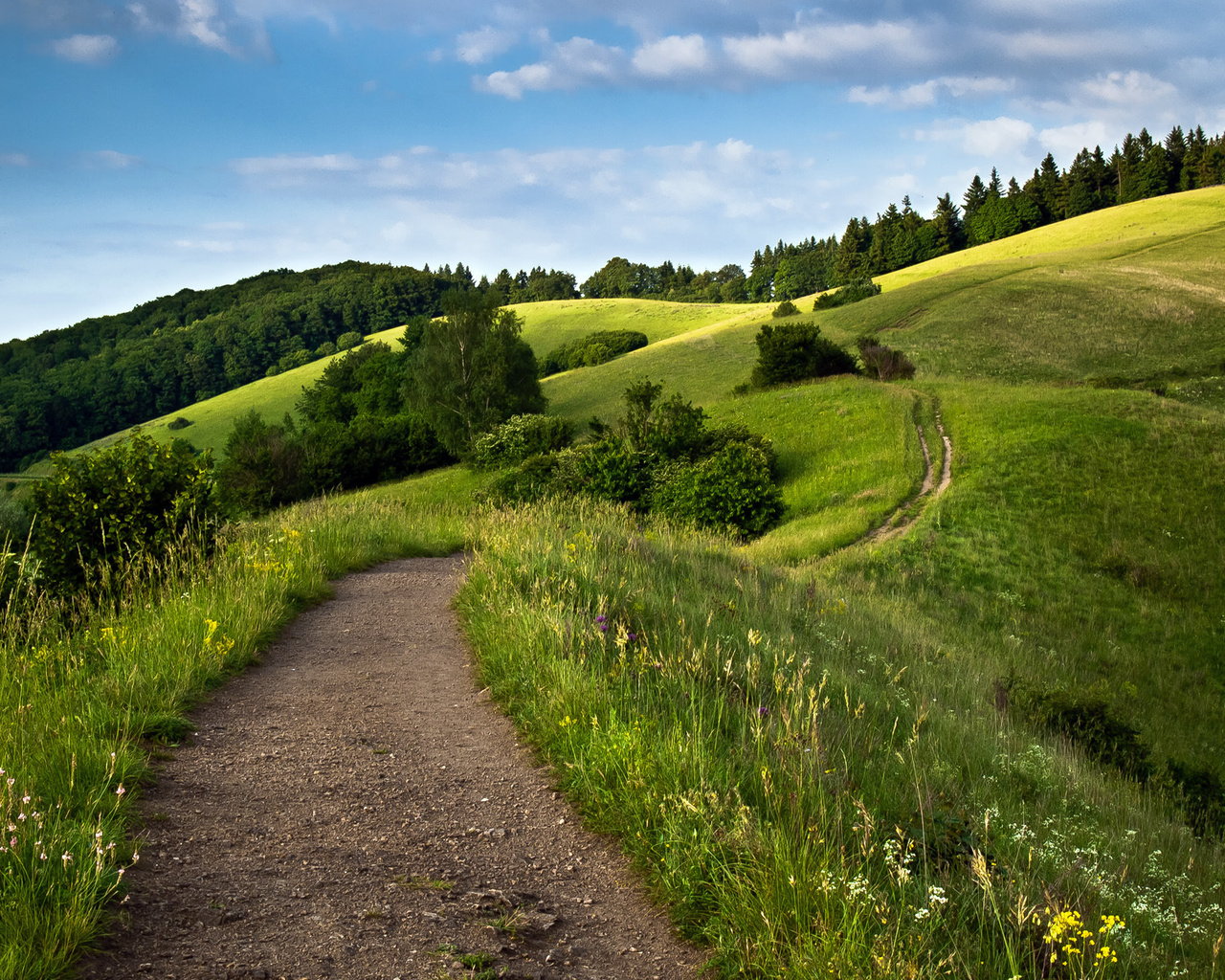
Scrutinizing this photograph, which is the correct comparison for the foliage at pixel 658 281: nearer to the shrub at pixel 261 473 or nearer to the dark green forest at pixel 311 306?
the dark green forest at pixel 311 306

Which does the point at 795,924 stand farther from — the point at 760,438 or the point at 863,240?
the point at 863,240

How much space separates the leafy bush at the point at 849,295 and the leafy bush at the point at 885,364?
29.7 meters

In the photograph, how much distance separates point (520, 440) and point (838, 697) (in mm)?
37207

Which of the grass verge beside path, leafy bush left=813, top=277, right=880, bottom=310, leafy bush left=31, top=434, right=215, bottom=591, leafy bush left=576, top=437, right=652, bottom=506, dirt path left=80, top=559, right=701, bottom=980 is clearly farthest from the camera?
leafy bush left=813, top=277, right=880, bottom=310

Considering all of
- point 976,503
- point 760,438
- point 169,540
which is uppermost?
point 169,540

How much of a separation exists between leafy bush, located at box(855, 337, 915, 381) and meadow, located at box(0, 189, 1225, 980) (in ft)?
42.6

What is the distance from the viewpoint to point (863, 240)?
100750mm

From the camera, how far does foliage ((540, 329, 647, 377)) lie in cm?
7312

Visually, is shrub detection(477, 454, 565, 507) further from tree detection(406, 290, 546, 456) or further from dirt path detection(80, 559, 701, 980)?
dirt path detection(80, 559, 701, 980)

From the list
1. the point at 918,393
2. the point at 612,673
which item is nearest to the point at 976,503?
the point at 918,393

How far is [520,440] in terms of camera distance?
42375 mm

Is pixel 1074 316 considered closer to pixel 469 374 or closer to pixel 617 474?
pixel 617 474

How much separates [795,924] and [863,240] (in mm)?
108015

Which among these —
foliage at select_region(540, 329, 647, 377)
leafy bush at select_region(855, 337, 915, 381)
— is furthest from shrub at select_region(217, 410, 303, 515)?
leafy bush at select_region(855, 337, 915, 381)
